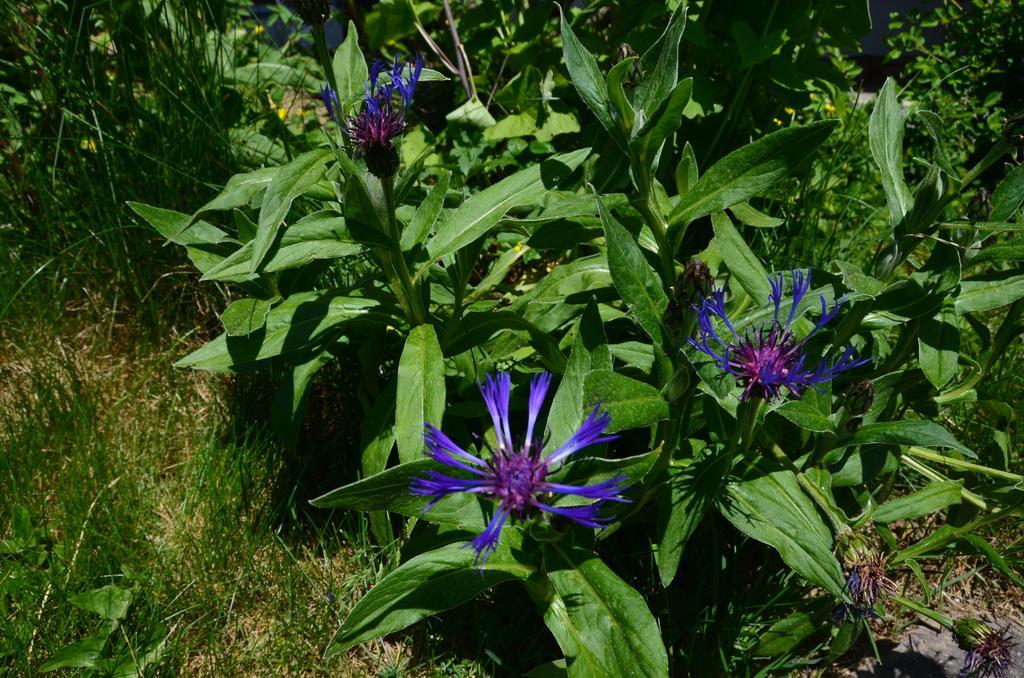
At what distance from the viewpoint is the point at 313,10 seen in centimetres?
177

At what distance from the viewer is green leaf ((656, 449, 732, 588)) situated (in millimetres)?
1697

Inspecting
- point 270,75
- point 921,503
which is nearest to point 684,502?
point 921,503

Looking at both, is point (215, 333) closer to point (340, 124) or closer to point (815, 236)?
point (340, 124)

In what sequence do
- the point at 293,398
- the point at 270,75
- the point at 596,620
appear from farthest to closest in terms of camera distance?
the point at 270,75 < the point at 293,398 < the point at 596,620

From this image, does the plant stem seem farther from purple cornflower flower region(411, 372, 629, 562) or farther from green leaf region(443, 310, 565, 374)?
purple cornflower flower region(411, 372, 629, 562)

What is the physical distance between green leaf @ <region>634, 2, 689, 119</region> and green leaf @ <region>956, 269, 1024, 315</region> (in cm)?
84

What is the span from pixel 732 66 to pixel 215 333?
1.97 metres

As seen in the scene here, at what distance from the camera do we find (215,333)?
2930mm

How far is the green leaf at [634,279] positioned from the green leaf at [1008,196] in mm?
812

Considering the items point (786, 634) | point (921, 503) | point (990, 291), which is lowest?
point (786, 634)

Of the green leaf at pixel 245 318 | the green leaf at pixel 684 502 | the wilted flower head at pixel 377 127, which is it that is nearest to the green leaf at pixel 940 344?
the green leaf at pixel 684 502

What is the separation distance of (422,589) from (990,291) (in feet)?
4.83

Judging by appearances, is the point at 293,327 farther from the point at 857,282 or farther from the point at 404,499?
the point at 857,282

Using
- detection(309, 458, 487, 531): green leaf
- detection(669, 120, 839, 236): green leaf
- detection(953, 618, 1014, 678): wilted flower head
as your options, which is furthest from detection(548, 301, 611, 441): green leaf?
detection(953, 618, 1014, 678): wilted flower head
